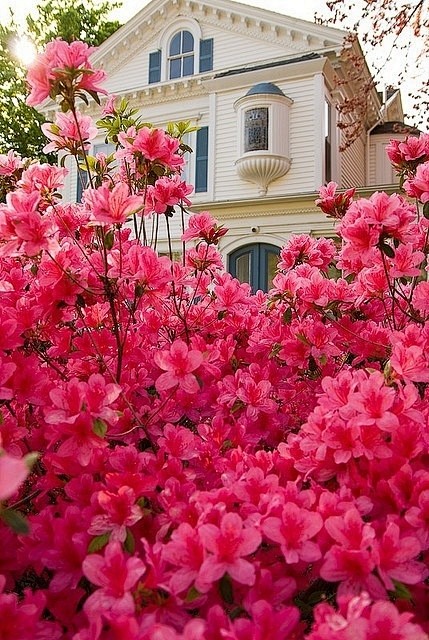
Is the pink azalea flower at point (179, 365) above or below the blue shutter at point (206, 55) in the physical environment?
below

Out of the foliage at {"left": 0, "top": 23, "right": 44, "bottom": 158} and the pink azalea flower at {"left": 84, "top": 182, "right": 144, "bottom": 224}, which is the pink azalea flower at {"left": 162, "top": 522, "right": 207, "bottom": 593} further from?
the foliage at {"left": 0, "top": 23, "right": 44, "bottom": 158}

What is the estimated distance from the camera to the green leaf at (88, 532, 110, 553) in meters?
1.04

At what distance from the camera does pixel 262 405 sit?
1.63 metres

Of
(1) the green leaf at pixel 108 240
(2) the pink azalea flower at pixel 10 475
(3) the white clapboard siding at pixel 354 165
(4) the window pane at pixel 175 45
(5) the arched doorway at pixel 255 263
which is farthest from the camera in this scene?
(4) the window pane at pixel 175 45

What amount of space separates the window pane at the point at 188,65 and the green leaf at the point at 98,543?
46.1 ft

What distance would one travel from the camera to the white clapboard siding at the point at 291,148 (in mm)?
12312

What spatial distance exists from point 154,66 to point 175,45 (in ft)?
2.19

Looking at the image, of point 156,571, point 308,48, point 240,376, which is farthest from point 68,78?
point 308,48

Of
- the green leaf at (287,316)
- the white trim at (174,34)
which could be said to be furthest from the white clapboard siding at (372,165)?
the green leaf at (287,316)

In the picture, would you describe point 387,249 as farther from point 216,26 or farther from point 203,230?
point 216,26

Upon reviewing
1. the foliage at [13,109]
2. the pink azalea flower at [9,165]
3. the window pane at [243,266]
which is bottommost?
the pink azalea flower at [9,165]

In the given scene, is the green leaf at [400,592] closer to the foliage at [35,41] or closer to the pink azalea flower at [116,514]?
the pink azalea flower at [116,514]

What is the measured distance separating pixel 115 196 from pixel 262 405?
26.1 inches

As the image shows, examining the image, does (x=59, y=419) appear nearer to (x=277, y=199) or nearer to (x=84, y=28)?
(x=277, y=199)
